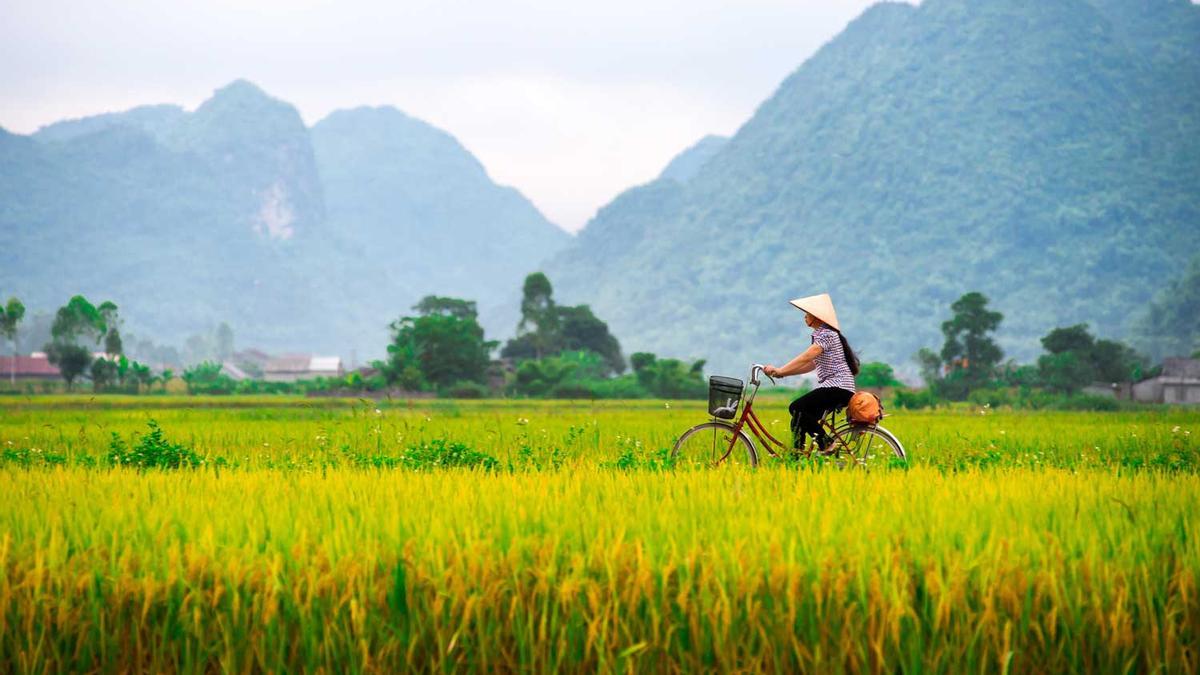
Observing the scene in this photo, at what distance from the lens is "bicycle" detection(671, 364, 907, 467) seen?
10.3 meters

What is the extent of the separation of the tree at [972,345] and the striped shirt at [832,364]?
5704cm

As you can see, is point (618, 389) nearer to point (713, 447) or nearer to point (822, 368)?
point (713, 447)

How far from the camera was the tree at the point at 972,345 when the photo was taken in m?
65.1

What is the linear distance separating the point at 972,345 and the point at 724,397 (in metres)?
59.6

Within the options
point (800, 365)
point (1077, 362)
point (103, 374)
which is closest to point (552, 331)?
point (103, 374)

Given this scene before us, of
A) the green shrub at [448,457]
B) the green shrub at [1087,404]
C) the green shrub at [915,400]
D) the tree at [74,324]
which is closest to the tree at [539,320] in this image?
the tree at [74,324]

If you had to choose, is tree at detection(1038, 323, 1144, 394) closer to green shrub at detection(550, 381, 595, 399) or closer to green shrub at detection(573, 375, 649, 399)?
green shrub at detection(573, 375, 649, 399)

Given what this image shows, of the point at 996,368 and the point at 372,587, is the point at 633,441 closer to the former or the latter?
the point at 372,587

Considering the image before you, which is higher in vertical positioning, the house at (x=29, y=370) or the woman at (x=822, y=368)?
the house at (x=29, y=370)

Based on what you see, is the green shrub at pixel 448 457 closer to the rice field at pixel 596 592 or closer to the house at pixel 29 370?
the rice field at pixel 596 592

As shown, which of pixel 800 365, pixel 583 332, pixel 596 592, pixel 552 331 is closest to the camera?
pixel 596 592

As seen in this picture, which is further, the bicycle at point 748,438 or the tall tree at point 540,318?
the tall tree at point 540,318

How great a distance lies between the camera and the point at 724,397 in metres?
10.3

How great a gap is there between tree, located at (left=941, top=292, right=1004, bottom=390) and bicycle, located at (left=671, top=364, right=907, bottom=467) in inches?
2230
